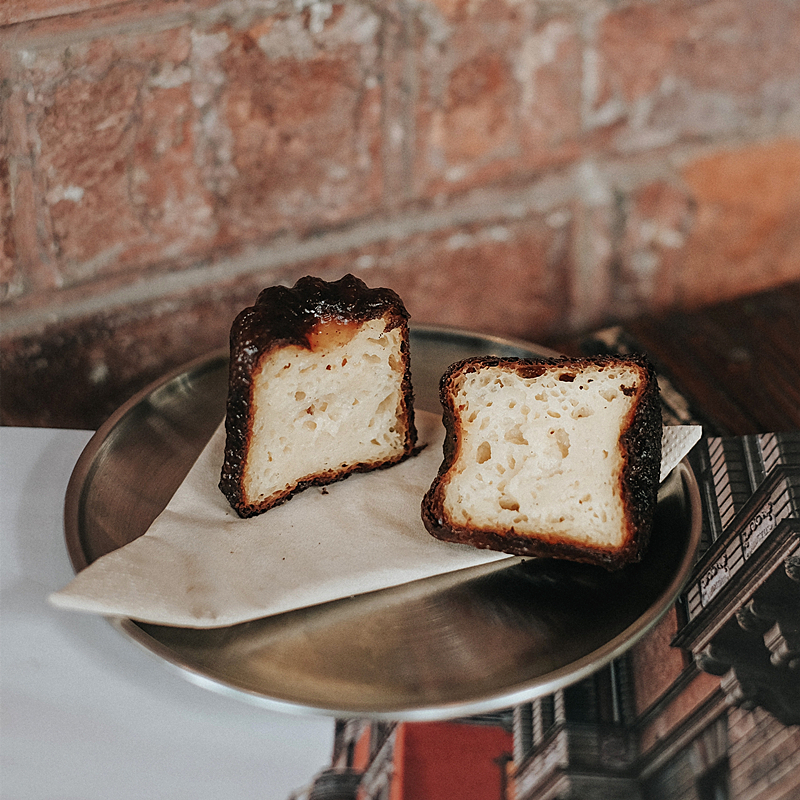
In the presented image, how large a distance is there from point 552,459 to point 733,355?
64cm

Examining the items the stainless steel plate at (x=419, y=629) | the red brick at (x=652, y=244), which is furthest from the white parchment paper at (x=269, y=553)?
the red brick at (x=652, y=244)

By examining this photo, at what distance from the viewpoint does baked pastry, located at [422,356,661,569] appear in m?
0.74

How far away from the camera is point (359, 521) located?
0.78 metres

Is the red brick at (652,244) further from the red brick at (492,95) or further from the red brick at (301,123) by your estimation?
the red brick at (301,123)

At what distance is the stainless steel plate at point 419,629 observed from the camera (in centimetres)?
62

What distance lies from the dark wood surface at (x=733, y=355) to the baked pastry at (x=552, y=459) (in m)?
0.37

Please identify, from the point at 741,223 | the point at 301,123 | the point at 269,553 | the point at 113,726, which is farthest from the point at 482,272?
the point at 113,726

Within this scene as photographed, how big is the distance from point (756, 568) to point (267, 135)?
2.34ft

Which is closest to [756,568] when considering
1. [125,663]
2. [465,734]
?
[465,734]

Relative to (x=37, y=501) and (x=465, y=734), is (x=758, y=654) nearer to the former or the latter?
(x=465, y=734)

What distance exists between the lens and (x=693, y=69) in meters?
1.28

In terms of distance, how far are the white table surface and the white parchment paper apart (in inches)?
2.1

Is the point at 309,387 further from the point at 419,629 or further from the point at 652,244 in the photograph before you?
the point at 652,244

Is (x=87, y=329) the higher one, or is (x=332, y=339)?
(x=332, y=339)
